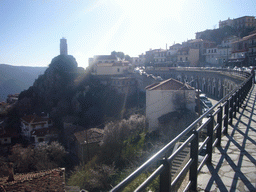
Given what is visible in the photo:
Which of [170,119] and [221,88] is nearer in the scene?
[170,119]

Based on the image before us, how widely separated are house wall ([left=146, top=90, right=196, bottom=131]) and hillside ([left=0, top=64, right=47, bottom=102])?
11640cm

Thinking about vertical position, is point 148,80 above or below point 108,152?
above

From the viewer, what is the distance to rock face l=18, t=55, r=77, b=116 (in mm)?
58219

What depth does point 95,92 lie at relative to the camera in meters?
53.9

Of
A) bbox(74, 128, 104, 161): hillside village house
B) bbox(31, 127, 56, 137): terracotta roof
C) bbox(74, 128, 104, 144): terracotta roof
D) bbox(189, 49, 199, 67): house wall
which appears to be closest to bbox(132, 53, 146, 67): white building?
bbox(189, 49, 199, 67): house wall

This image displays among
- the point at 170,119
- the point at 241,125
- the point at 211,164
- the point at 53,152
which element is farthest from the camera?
the point at 53,152

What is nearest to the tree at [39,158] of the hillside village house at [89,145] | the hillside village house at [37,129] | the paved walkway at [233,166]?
the hillside village house at [89,145]

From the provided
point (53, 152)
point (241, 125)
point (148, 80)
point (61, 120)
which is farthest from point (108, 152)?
point (61, 120)

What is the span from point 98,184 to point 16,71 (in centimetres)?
15268

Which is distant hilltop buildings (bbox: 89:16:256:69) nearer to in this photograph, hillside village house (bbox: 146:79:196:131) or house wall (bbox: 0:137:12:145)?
hillside village house (bbox: 146:79:196:131)

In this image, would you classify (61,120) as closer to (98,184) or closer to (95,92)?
(95,92)

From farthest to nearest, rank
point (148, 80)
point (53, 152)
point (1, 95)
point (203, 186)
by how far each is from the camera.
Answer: point (1, 95) < point (148, 80) < point (53, 152) < point (203, 186)

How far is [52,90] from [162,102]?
4185cm

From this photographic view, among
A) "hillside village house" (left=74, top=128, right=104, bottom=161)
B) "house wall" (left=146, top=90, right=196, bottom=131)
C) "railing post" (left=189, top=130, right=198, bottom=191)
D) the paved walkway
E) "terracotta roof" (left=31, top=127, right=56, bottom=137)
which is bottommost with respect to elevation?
"terracotta roof" (left=31, top=127, right=56, bottom=137)
